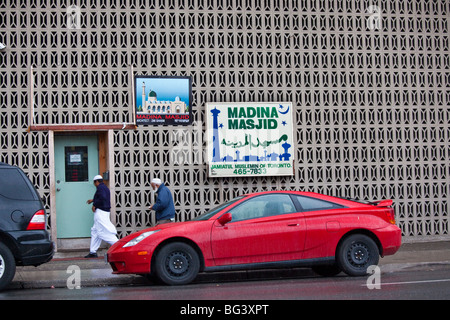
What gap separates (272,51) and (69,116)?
15.9 ft

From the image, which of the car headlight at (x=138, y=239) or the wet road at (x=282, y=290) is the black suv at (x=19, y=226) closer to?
the wet road at (x=282, y=290)

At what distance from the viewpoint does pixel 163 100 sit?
1370 centimetres

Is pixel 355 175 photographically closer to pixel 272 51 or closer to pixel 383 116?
pixel 383 116

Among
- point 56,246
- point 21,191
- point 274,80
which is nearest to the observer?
point 21,191

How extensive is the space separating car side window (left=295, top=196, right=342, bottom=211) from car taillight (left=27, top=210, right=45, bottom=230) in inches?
158

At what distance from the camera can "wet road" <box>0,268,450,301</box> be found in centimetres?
786

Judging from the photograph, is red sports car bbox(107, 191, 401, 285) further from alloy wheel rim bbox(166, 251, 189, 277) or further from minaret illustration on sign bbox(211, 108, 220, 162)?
minaret illustration on sign bbox(211, 108, 220, 162)

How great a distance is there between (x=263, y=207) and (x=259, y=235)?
51cm

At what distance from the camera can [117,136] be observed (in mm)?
13469

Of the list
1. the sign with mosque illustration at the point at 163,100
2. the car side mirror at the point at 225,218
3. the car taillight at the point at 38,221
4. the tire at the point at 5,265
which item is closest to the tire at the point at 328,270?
the car side mirror at the point at 225,218

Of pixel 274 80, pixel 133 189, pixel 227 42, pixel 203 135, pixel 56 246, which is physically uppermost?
pixel 227 42

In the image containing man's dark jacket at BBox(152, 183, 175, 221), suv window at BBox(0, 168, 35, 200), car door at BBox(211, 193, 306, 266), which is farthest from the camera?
man's dark jacket at BBox(152, 183, 175, 221)

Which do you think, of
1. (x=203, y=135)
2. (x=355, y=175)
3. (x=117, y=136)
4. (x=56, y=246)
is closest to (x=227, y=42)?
(x=203, y=135)

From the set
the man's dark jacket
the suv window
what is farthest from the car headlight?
the man's dark jacket
